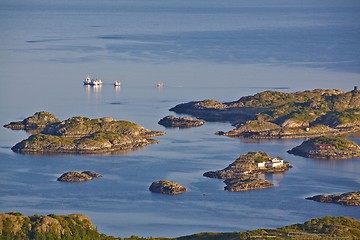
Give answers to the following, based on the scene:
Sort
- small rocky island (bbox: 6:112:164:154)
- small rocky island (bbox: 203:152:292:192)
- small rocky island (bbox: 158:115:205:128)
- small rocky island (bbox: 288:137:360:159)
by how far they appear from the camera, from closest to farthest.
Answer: small rocky island (bbox: 203:152:292:192) → small rocky island (bbox: 288:137:360:159) → small rocky island (bbox: 6:112:164:154) → small rocky island (bbox: 158:115:205:128)

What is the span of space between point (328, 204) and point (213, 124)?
75.1ft

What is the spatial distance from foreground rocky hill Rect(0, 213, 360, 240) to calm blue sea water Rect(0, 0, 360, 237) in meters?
5.07

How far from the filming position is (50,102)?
89.0 metres

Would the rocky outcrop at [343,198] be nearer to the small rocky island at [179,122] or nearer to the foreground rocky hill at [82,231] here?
the foreground rocky hill at [82,231]

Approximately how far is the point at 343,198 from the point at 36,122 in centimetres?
2453

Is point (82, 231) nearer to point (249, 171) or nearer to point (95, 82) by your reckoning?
point (249, 171)

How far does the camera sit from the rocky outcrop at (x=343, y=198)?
58.2m

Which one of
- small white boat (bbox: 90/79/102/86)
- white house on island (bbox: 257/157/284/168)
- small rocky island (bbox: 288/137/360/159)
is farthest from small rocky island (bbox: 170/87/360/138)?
small white boat (bbox: 90/79/102/86)

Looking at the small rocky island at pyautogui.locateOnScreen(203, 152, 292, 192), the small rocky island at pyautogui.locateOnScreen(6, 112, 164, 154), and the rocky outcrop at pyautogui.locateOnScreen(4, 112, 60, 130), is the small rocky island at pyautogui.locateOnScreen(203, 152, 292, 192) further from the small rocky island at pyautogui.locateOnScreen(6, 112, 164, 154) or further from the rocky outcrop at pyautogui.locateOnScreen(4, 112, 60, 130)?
the rocky outcrop at pyautogui.locateOnScreen(4, 112, 60, 130)

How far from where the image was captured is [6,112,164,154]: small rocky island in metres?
70.6

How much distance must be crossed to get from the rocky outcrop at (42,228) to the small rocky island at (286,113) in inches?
1173

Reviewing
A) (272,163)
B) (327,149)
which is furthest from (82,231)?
(327,149)

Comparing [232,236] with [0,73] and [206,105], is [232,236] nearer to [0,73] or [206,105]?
[206,105]

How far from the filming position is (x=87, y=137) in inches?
2849
